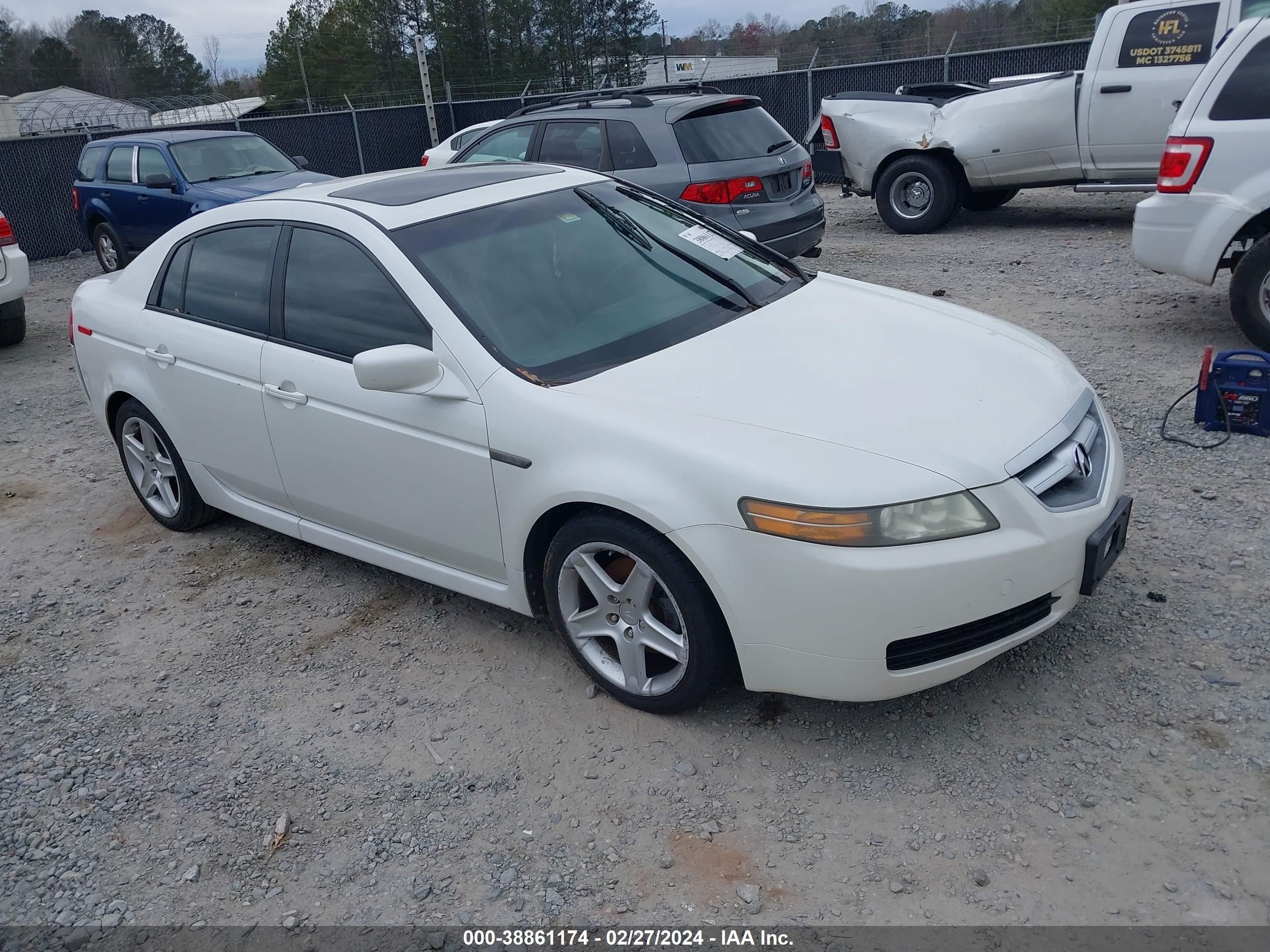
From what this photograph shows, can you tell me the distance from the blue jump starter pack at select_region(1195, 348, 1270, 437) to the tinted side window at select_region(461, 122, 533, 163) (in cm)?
614

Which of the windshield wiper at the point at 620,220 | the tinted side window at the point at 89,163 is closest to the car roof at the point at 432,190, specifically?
the windshield wiper at the point at 620,220

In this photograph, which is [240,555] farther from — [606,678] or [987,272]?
[987,272]

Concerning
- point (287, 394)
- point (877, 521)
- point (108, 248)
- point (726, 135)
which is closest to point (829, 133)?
point (726, 135)

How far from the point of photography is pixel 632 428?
315cm

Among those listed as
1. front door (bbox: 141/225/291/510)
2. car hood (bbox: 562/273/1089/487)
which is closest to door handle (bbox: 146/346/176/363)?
front door (bbox: 141/225/291/510)

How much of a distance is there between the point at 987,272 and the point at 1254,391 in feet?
14.6

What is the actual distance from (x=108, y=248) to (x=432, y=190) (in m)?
10.3

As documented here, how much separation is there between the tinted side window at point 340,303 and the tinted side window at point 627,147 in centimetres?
471

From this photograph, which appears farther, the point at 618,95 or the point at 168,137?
the point at 168,137

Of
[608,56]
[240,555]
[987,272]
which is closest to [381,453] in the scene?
[240,555]

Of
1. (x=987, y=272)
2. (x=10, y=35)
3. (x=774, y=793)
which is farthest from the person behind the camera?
(x=10, y=35)

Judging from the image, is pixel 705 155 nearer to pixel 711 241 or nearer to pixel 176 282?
pixel 711 241

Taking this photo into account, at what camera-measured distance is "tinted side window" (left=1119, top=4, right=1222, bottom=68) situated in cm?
960

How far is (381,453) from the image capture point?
377cm
